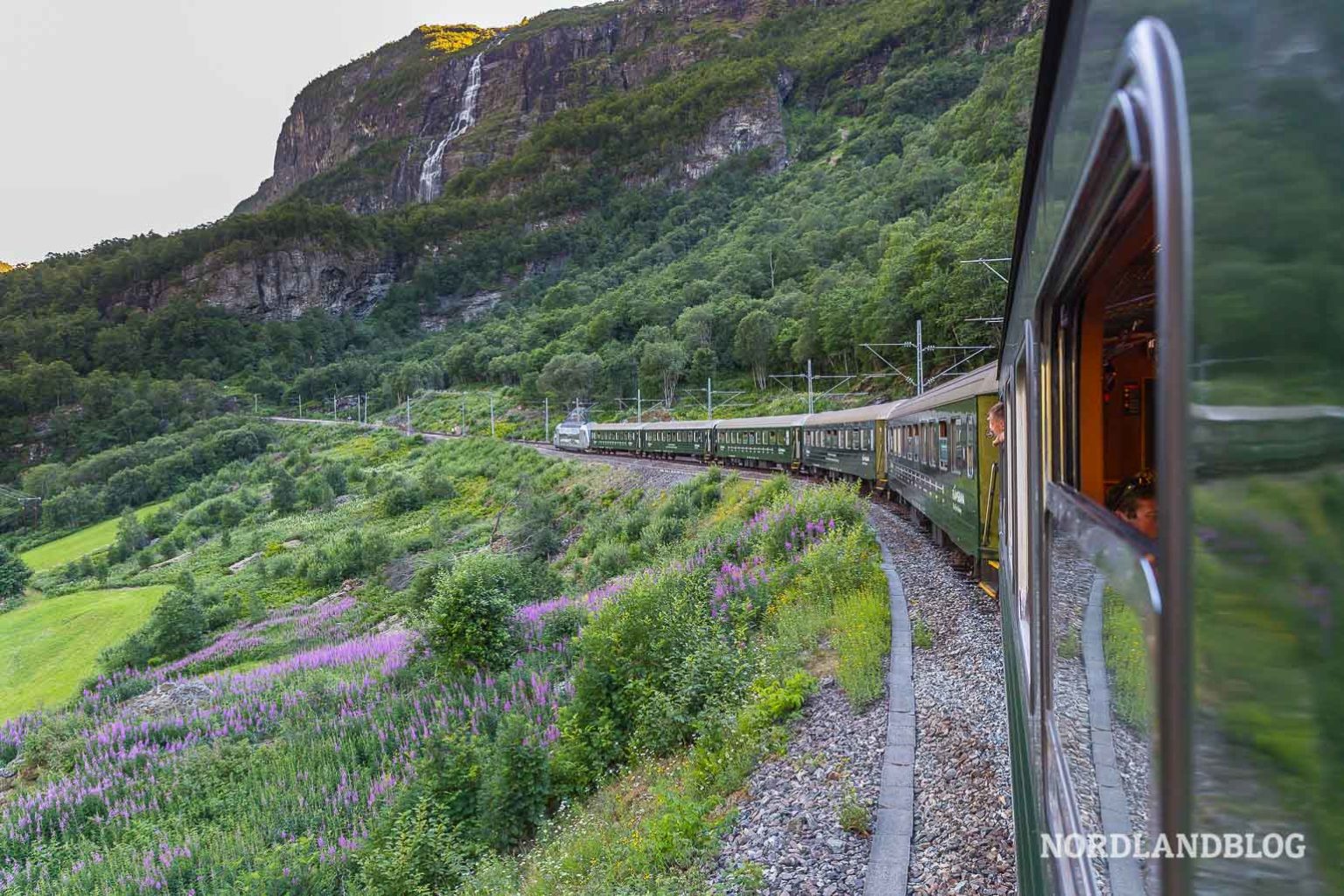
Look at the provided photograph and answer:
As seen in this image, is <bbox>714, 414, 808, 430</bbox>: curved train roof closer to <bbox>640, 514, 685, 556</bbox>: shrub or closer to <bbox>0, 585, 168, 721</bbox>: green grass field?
<bbox>640, 514, 685, 556</bbox>: shrub

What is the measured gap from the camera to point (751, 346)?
6325 cm

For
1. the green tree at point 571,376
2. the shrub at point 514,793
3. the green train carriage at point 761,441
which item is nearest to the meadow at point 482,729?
the shrub at point 514,793

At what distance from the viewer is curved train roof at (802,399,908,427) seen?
655 inches

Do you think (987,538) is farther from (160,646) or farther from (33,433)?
(33,433)

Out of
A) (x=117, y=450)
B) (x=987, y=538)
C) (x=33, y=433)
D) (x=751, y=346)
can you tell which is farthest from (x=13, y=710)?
(x=33, y=433)

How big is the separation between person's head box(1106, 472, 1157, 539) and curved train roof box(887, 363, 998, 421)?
18.1 feet

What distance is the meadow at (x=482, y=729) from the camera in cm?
676

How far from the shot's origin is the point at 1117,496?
1952 millimetres

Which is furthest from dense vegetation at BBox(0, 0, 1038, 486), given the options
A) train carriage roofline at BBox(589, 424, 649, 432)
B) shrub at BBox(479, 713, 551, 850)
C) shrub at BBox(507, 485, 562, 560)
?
shrub at BBox(479, 713, 551, 850)

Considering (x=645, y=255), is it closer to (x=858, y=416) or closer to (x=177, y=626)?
(x=177, y=626)

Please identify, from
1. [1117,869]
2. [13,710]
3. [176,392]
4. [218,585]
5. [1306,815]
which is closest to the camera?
[1306,815]

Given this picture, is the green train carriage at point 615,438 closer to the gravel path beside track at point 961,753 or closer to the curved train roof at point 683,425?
the curved train roof at point 683,425

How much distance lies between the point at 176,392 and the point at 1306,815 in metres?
120

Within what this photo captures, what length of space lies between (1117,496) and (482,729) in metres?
9.52
